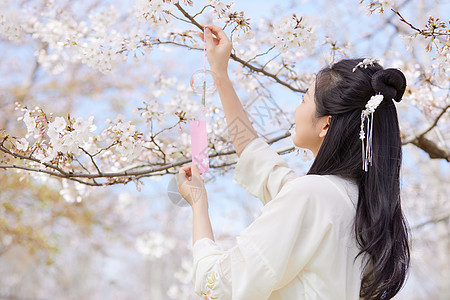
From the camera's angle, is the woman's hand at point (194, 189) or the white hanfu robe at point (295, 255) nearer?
the white hanfu robe at point (295, 255)

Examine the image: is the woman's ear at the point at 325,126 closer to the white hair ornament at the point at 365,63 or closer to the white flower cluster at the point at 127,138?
the white hair ornament at the point at 365,63

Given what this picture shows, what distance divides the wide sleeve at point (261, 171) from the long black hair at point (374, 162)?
0.26ft

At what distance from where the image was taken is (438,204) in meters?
5.11

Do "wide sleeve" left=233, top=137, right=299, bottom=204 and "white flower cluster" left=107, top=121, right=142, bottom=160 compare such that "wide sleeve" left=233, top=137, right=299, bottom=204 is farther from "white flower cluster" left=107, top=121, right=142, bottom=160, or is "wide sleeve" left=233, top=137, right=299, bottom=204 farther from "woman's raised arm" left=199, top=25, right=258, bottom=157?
"white flower cluster" left=107, top=121, right=142, bottom=160

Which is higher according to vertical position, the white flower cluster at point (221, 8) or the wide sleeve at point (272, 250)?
the white flower cluster at point (221, 8)

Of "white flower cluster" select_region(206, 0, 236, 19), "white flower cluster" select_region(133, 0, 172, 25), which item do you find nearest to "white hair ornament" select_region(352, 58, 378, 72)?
"white flower cluster" select_region(206, 0, 236, 19)

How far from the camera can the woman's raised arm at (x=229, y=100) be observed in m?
1.19

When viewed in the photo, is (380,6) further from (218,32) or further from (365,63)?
(218,32)

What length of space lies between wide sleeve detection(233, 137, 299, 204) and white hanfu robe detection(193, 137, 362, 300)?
0.14m

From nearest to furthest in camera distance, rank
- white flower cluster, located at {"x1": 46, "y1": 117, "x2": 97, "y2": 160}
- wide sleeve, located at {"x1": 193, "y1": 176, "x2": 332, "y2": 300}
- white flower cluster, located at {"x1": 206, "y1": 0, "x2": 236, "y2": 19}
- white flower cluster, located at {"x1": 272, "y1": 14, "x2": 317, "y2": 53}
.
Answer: wide sleeve, located at {"x1": 193, "y1": 176, "x2": 332, "y2": 300}
white flower cluster, located at {"x1": 46, "y1": 117, "x2": 97, "y2": 160}
white flower cluster, located at {"x1": 206, "y1": 0, "x2": 236, "y2": 19}
white flower cluster, located at {"x1": 272, "y1": 14, "x2": 317, "y2": 53}

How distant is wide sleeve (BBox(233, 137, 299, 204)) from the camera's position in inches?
45.1

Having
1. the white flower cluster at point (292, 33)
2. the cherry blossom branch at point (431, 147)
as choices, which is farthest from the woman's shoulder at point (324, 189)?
the cherry blossom branch at point (431, 147)

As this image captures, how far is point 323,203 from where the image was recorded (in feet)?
3.20

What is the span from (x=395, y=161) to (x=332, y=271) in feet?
1.05
